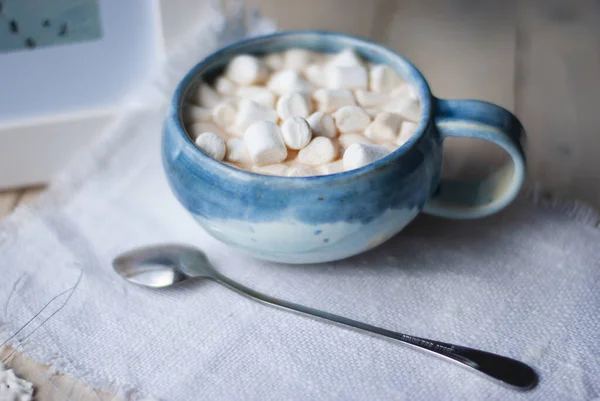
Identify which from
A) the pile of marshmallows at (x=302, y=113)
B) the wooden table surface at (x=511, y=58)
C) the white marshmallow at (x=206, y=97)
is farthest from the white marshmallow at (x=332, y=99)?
the wooden table surface at (x=511, y=58)

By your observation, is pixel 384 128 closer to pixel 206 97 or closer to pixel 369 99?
pixel 369 99

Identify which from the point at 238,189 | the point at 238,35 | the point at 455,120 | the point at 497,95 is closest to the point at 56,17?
the point at 238,35

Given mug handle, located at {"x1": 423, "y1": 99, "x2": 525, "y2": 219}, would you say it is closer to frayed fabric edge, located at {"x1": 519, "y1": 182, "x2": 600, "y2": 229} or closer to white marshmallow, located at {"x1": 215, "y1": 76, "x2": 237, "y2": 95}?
frayed fabric edge, located at {"x1": 519, "y1": 182, "x2": 600, "y2": 229}

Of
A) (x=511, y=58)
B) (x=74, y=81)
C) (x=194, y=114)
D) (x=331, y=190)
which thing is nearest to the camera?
(x=331, y=190)

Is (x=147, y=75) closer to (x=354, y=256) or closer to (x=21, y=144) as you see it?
(x=21, y=144)

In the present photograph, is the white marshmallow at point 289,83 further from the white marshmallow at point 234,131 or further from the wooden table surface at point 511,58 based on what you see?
the wooden table surface at point 511,58

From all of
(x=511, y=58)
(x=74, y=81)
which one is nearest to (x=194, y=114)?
(x=74, y=81)
